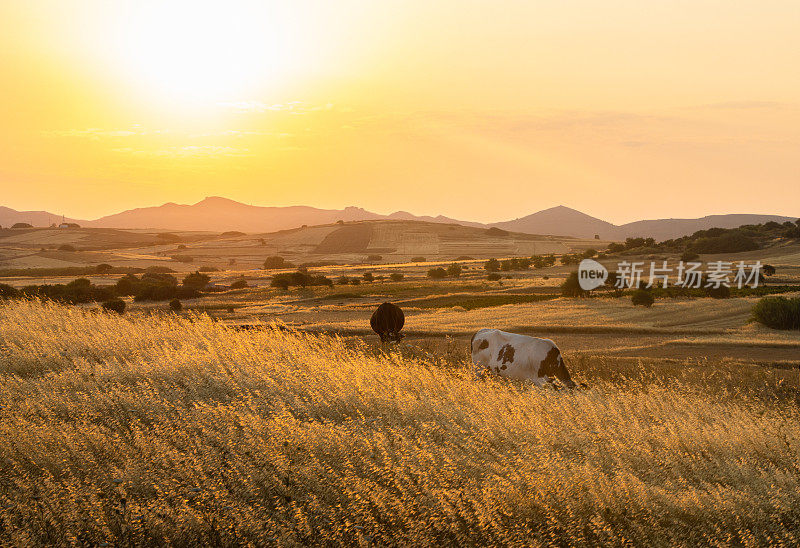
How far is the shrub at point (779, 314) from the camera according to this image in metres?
36.0

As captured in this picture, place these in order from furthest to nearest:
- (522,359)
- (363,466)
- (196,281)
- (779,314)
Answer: (196,281)
(779,314)
(522,359)
(363,466)

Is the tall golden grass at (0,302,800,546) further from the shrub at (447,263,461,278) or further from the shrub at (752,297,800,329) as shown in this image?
the shrub at (447,263,461,278)

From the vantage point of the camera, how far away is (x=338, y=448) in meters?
8.22

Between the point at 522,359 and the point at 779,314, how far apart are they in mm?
26028

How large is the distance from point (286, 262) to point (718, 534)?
132183 mm

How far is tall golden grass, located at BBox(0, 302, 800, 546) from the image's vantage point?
6816 millimetres

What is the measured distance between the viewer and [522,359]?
1748 centimetres

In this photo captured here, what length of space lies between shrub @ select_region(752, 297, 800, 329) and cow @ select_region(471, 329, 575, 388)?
82.6 feet

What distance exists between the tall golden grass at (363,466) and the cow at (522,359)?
17.7 feet

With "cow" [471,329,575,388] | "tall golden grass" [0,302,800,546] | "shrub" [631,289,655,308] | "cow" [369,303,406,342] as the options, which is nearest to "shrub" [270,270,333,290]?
"shrub" [631,289,655,308]

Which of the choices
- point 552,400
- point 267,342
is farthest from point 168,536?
point 267,342

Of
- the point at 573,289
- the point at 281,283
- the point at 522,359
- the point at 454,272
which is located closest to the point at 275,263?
the point at 454,272

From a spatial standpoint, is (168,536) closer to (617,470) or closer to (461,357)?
(617,470)

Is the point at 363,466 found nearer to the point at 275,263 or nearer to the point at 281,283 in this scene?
the point at 281,283
